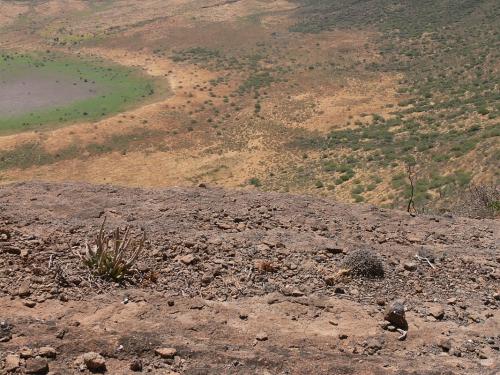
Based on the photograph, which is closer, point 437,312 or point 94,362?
point 94,362

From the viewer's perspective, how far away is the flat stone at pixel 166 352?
5418 millimetres

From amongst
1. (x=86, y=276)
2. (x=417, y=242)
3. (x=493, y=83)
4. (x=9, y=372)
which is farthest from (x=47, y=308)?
(x=493, y=83)

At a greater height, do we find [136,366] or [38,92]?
[136,366]

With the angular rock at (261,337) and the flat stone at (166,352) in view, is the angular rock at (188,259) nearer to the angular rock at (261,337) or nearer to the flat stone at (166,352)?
the angular rock at (261,337)

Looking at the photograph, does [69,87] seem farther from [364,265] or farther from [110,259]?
[364,265]

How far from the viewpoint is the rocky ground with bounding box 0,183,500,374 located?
549cm

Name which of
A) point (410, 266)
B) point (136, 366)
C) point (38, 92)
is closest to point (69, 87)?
point (38, 92)

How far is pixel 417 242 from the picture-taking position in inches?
356

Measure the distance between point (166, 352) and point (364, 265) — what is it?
3108 mm

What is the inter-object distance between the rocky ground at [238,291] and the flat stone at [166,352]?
0.01 meters

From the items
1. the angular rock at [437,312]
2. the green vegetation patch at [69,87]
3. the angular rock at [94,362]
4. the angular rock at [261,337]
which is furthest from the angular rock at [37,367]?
the green vegetation patch at [69,87]

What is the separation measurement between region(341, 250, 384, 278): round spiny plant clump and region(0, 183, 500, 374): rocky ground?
0.09 m

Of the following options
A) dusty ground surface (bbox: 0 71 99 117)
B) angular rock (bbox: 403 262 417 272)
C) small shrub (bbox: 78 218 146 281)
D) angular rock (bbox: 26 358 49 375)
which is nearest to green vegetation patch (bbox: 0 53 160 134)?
dusty ground surface (bbox: 0 71 99 117)

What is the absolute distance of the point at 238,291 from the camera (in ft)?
22.4
